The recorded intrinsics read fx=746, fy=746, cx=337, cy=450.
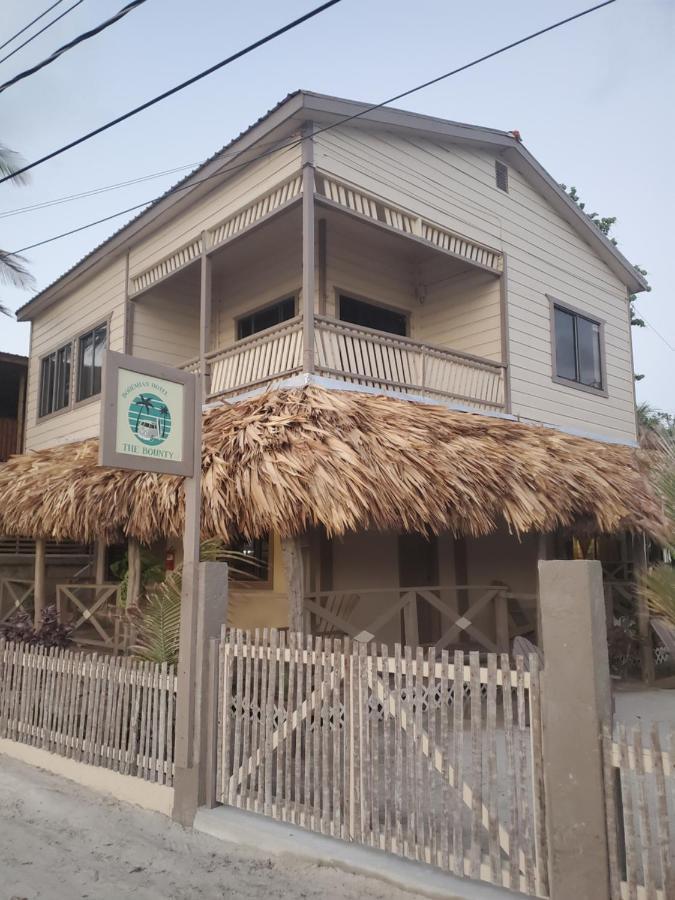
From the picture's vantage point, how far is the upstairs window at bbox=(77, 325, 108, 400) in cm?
1337

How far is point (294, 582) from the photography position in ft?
23.7

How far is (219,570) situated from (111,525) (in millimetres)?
3459

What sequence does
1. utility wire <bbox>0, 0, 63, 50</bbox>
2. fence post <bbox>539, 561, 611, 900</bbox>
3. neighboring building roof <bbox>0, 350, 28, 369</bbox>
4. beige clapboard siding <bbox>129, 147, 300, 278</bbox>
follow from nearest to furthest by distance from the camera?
fence post <bbox>539, 561, 611, 900</bbox> < utility wire <bbox>0, 0, 63, 50</bbox> < beige clapboard siding <bbox>129, 147, 300, 278</bbox> < neighboring building roof <bbox>0, 350, 28, 369</bbox>

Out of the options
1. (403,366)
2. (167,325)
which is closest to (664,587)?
(403,366)

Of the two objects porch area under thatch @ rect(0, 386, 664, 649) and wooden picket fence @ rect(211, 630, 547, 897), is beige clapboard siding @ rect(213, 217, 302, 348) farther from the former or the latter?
wooden picket fence @ rect(211, 630, 547, 897)

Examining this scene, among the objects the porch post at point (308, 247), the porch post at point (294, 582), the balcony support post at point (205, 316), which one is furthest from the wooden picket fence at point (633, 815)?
the balcony support post at point (205, 316)

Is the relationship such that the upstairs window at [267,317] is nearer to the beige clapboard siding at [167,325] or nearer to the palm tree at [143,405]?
the beige clapboard siding at [167,325]

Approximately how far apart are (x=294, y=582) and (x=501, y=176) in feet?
27.6

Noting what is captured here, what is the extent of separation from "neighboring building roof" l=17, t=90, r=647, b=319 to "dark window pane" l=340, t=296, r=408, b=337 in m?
2.79

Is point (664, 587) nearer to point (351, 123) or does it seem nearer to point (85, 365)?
point (351, 123)

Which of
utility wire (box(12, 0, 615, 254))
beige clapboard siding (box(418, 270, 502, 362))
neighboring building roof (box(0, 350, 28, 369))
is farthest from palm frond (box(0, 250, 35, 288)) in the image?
beige clapboard siding (box(418, 270, 502, 362))

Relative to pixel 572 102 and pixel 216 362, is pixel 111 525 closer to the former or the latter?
pixel 216 362

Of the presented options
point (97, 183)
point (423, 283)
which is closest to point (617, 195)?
point (423, 283)

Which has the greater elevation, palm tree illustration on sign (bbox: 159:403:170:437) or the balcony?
the balcony
